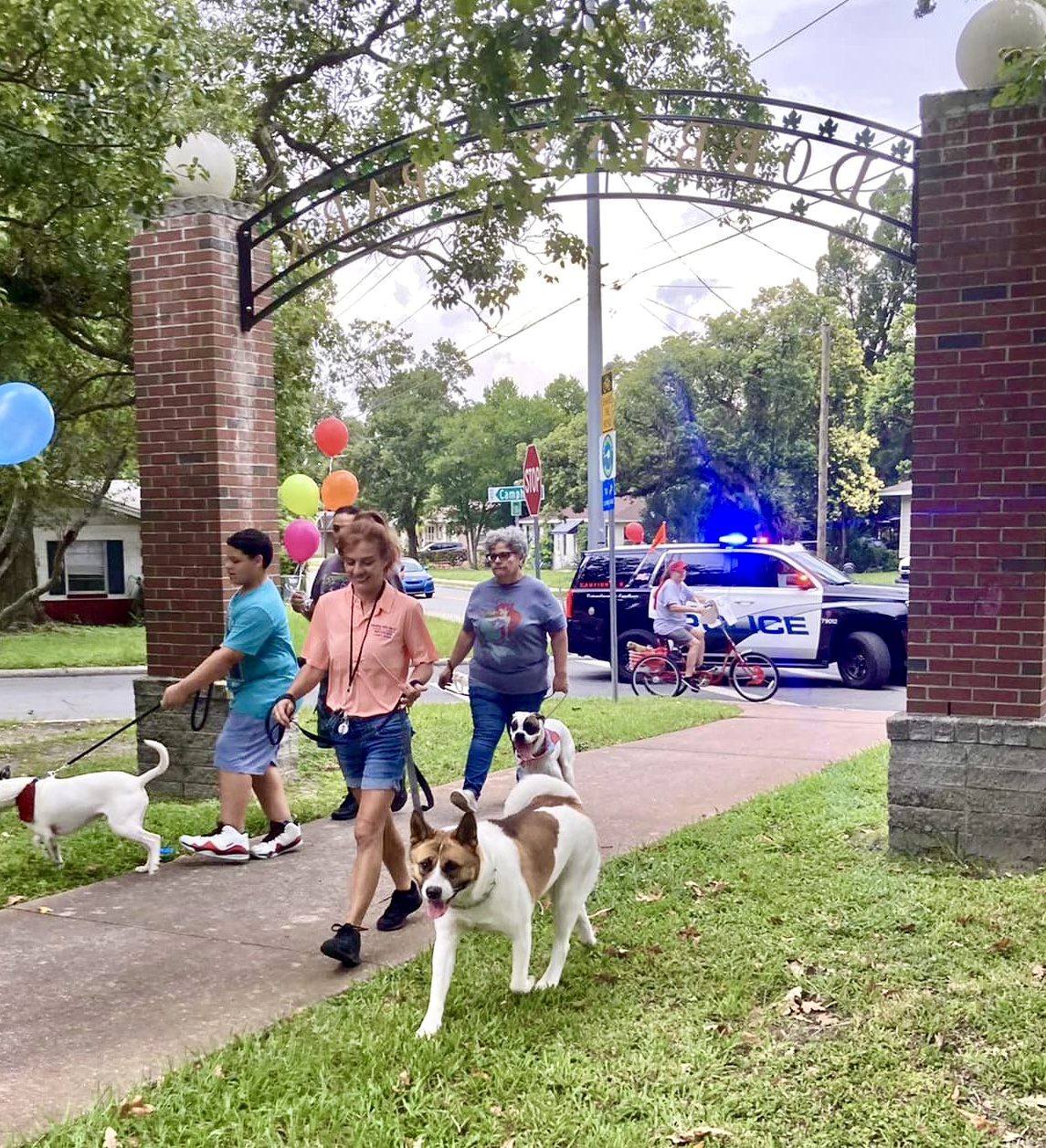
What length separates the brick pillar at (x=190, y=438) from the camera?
21.7ft

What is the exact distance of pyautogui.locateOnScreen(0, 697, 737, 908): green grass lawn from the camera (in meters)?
5.45

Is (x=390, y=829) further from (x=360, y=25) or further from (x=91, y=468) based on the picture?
(x=91, y=468)

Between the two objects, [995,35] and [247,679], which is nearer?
[995,35]

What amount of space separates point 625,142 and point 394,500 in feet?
208

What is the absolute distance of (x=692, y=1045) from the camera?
3.33 m

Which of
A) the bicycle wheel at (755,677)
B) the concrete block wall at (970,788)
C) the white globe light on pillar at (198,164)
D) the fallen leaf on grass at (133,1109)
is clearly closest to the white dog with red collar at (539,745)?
the concrete block wall at (970,788)

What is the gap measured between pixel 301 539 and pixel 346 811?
5090mm

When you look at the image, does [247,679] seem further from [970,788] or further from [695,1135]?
[970,788]

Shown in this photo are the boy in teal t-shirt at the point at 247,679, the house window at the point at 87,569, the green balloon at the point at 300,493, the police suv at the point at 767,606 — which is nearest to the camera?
the boy in teal t-shirt at the point at 247,679

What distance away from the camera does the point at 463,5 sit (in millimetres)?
3160

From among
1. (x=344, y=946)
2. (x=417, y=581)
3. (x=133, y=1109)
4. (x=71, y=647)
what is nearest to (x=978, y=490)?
(x=344, y=946)

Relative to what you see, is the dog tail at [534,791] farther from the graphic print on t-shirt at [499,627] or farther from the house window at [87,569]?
the house window at [87,569]

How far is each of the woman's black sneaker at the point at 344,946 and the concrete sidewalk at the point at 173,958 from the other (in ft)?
0.20

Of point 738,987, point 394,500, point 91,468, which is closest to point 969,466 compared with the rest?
point 738,987
